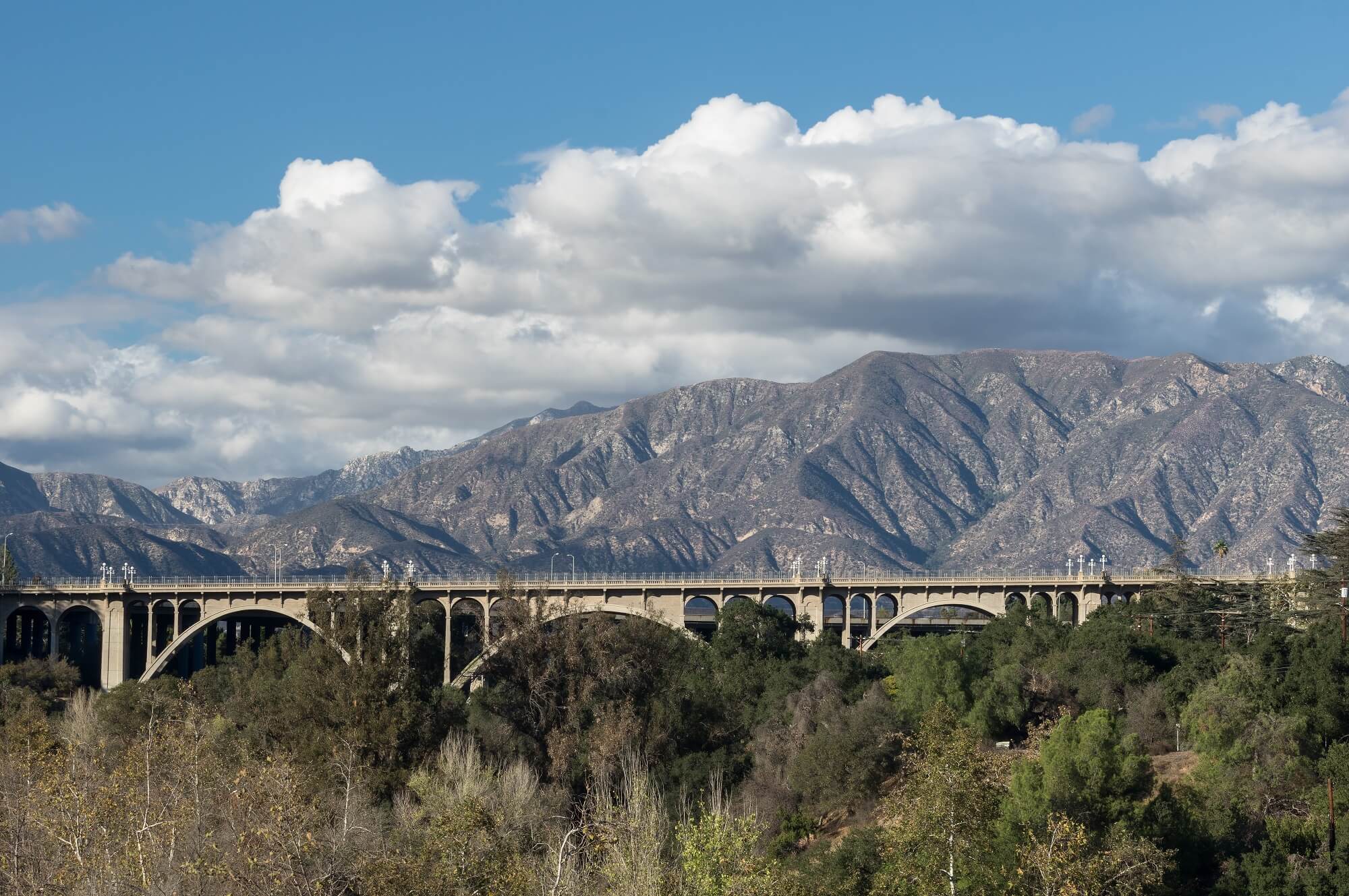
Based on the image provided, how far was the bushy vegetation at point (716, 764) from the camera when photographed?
40.0 meters

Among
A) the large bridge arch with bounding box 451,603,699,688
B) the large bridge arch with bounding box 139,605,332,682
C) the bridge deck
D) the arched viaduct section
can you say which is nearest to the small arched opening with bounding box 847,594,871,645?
the arched viaduct section

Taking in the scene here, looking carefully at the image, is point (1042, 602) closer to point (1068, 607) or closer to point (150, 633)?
point (1068, 607)

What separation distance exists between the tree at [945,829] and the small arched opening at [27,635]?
13476cm

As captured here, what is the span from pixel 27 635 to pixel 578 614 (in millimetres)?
106048

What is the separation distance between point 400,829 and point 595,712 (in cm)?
3439

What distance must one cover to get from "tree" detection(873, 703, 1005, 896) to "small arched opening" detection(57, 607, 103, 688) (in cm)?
12677

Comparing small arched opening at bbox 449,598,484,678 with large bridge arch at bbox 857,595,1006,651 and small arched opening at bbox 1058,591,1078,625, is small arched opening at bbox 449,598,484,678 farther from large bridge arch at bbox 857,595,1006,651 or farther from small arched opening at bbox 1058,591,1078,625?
small arched opening at bbox 1058,591,1078,625

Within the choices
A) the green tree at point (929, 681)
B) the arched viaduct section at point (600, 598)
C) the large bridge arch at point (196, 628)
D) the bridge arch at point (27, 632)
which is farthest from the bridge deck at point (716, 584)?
the green tree at point (929, 681)

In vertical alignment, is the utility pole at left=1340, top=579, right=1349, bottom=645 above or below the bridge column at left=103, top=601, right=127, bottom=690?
above

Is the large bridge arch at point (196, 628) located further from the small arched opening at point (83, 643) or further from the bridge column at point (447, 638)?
the bridge column at point (447, 638)

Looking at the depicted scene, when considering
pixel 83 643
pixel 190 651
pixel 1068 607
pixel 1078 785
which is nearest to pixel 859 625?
pixel 1068 607

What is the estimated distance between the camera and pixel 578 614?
9225 cm

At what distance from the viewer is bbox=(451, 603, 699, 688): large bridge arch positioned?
85875mm

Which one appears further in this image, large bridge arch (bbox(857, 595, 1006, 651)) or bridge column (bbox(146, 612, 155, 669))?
bridge column (bbox(146, 612, 155, 669))
